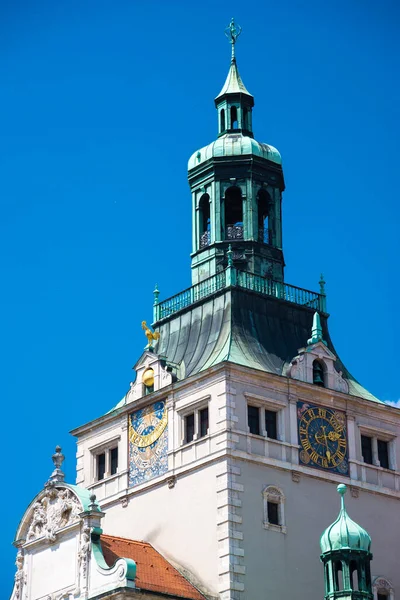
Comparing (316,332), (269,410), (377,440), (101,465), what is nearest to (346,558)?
(269,410)

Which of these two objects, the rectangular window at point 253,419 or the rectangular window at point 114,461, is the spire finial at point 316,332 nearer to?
the rectangular window at point 253,419

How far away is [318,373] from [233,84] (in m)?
12.8

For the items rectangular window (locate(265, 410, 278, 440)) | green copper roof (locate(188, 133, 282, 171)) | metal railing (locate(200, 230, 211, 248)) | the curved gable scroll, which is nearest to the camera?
the curved gable scroll

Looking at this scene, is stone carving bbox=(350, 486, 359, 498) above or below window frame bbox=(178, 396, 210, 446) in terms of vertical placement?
below

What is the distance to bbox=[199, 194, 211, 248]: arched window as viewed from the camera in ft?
257

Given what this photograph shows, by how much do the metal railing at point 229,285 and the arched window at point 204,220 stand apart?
2296 millimetres

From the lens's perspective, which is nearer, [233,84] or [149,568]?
[149,568]

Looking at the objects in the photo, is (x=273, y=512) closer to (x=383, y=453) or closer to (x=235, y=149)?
(x=383, y=453)

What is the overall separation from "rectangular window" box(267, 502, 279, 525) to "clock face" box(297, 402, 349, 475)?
207cm

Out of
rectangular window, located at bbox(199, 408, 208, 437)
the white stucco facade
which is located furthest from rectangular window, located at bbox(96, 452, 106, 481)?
rectangular window, located at bbox(199, 408, 208, 437)

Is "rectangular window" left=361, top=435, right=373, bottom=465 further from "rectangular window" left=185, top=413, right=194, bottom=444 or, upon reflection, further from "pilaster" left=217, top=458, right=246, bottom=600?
"rectangular window" left=185, top=413, right=194, bottom=444

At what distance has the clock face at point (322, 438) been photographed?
72.7 m

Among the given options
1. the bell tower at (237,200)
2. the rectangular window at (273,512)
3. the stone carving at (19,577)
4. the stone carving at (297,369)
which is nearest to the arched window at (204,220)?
the bell tower at (237,200)

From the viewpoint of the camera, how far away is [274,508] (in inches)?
2803
